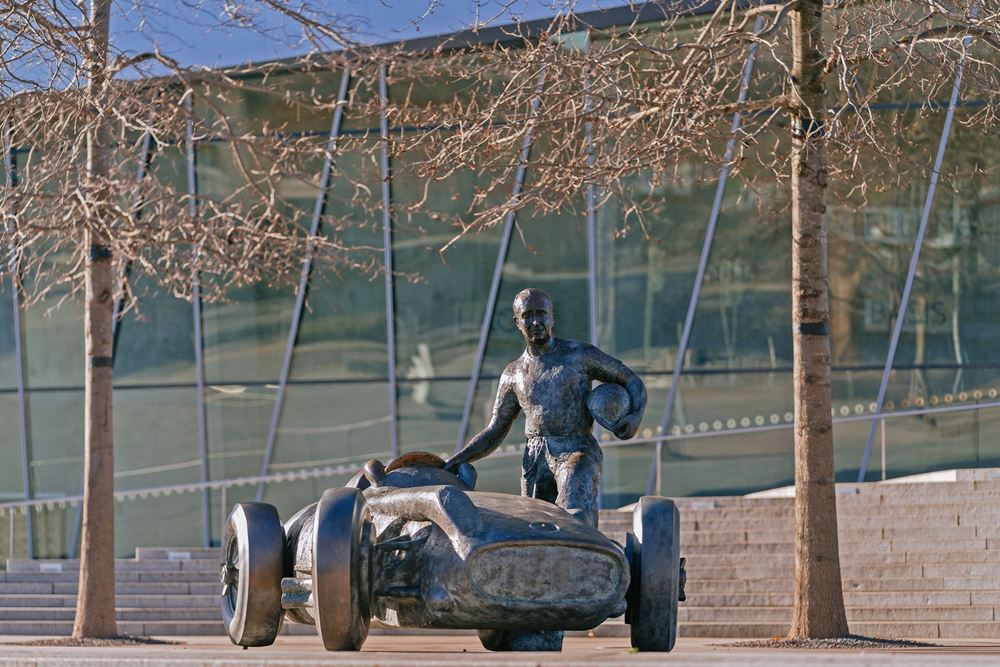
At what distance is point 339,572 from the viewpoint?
24.5 ft

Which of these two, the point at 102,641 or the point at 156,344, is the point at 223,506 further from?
the point at 102,641

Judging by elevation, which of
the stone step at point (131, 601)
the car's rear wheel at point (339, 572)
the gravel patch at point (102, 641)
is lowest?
the gravel patch at point (102, 641)

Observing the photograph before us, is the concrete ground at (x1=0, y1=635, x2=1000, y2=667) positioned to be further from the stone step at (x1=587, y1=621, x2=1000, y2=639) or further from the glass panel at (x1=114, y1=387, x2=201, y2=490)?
the glass panel at (x1=114, y1=387, x2=201, y2=490)

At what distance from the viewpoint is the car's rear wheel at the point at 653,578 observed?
805 centimetres

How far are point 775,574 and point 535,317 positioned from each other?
6.77 m

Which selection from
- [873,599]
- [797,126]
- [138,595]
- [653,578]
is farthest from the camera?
[138,595]

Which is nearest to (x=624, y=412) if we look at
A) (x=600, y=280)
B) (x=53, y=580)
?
(x=53, y=580)

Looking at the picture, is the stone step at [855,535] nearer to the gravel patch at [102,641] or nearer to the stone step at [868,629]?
the stone step at [868,629]

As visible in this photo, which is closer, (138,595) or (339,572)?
(339,572)

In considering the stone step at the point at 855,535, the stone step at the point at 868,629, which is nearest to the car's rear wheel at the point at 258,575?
the stone step at the point at 868,629

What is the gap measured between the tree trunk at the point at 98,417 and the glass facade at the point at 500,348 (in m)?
6.15

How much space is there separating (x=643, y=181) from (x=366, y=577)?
46.7 feet

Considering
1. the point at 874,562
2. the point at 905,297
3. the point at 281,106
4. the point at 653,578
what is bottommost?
the point at 874,562

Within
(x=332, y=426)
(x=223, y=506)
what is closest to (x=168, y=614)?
(x=223, y=506)
